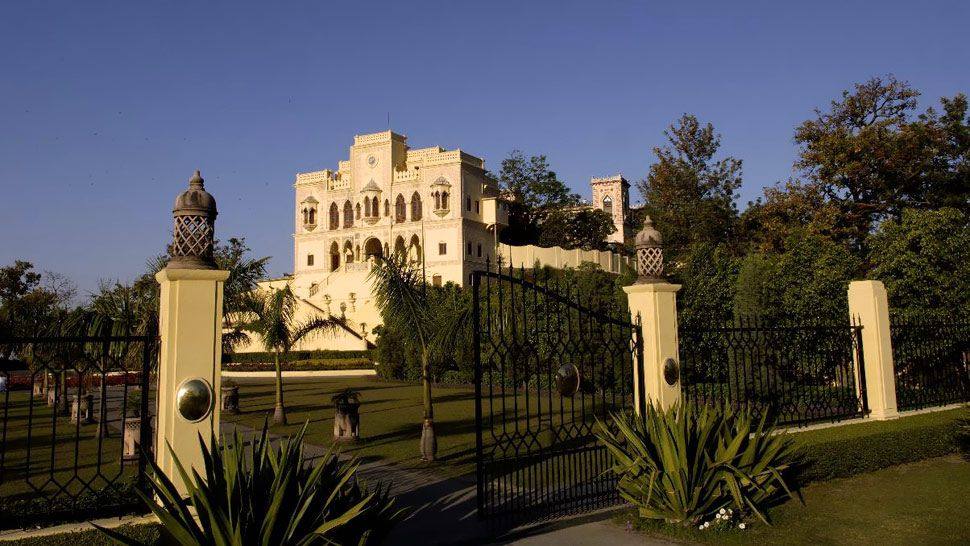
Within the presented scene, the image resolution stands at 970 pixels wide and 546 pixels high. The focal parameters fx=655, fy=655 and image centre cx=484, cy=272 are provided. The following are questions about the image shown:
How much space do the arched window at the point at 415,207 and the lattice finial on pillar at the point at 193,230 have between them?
159 ft

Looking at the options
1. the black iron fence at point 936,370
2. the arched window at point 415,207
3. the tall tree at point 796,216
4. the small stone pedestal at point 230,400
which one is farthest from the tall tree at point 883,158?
the arched window at point 415,207

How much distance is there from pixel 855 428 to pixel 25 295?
45.7 metres

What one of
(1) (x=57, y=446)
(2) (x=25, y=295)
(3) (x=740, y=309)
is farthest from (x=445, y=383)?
(2) (x=25, y=295)

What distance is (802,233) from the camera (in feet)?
78.0

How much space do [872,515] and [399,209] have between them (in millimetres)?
49863

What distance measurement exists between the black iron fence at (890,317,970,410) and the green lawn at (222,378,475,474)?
8516 millimetres

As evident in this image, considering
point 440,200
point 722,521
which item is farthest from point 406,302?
point 440,200

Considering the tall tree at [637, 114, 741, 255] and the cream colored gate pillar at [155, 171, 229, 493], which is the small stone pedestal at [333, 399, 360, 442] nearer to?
the cream colored gate pillar at [155, 171, 229, 493]

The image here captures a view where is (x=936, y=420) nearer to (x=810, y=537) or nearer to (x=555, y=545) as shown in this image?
(x=810, y=537)

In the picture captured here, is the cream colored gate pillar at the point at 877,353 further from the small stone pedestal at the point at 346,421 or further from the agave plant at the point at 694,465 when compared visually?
the small stone pedestal at the point at 346,421

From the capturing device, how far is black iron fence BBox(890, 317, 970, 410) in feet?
40.9

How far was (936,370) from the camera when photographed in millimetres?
13203

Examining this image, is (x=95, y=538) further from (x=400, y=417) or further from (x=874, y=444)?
(x=400, y=417)

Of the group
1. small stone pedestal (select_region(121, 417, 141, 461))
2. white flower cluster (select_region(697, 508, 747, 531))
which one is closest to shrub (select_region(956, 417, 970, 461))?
white flower cluster (select_region(697, 508, 747, 531))
